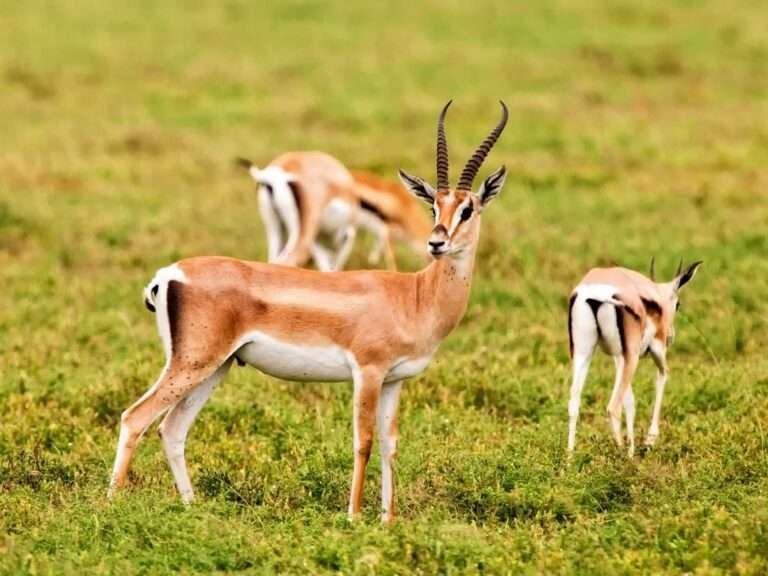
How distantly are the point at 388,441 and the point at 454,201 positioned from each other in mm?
992

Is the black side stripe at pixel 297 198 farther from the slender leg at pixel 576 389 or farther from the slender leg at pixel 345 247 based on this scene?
the slender leg at pixel 576 389

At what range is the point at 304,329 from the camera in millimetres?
6148

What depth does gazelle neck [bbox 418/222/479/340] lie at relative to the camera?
6309 mm

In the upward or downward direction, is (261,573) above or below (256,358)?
below

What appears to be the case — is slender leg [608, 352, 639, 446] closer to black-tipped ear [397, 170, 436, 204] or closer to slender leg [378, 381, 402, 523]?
slender leg [378, 381, 402, 523]

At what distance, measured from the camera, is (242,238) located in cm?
1139

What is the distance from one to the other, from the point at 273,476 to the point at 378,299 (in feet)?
2.96

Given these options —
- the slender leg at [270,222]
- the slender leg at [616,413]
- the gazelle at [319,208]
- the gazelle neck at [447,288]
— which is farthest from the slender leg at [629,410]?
the slender leg at [270,222]

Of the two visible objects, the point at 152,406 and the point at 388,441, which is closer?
the point at 152,406

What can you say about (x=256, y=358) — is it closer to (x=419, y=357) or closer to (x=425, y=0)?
(x=419, y=357)

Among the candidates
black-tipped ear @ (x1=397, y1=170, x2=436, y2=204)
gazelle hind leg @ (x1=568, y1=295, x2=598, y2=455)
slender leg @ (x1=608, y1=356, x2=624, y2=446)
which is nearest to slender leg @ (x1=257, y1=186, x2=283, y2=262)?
gazelle hind leg @ (x1=568, y1=295, x2=598, y2=455)

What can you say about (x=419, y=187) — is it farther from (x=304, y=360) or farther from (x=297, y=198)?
(x=297, y=198)

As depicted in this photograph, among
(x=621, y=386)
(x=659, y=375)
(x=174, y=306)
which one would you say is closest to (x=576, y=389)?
(x=621, y=386)

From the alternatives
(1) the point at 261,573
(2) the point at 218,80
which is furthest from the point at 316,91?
(1) the point at 261,573
